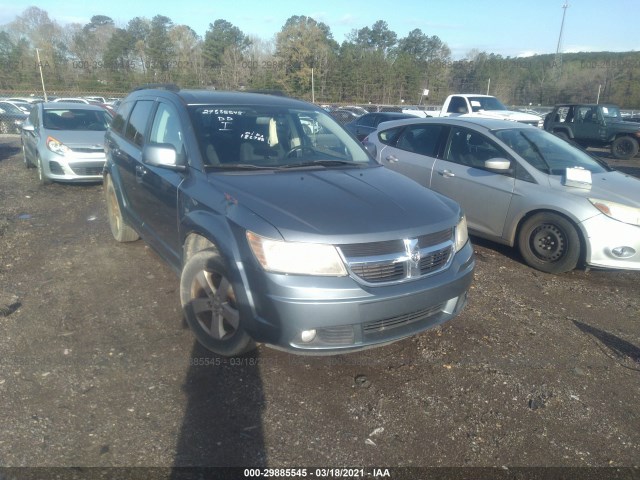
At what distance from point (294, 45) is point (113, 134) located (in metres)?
31.9

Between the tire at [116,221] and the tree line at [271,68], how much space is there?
54.8 ft

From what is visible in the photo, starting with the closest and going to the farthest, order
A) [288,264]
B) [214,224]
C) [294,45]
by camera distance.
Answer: [288,264]
[214,224]
[294,45]

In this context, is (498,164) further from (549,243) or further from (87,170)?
(87,170)

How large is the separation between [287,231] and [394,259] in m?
0.67

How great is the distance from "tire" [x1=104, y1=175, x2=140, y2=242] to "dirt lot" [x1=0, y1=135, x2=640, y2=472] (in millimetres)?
941

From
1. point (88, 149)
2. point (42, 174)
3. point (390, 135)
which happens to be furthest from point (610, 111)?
point (42, 174)

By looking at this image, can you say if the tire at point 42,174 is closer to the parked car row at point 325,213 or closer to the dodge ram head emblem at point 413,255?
the parked car row at point 325,213

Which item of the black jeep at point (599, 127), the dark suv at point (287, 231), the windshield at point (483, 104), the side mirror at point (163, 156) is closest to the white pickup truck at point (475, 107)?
→ the windshield at point (483, 104)

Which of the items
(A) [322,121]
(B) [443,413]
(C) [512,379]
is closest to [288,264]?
(B) [443,413]

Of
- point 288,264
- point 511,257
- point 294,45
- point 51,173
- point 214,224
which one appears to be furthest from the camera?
point 294,45

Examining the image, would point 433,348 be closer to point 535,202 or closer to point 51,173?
point 535,202

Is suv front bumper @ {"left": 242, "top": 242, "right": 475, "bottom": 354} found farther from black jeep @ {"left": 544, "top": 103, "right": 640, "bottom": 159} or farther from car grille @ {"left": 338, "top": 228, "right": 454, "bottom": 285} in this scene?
black jeep @ {"left": 544, "top": 103, "right": 640, "bottom": 159}

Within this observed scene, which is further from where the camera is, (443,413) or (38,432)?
(443,413)

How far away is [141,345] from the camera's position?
361cm
